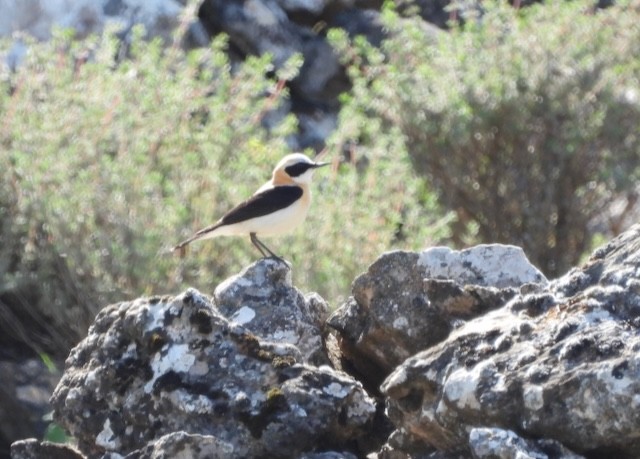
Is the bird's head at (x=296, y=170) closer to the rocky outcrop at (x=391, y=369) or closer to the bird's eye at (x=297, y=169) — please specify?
the bird's eye at (x=297, y=169)

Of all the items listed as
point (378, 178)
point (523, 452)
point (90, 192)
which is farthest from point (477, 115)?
point (523, 452)

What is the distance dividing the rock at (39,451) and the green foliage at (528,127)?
6.01 meters

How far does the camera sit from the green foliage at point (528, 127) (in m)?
9.48

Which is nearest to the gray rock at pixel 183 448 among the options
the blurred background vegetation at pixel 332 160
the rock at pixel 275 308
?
the rock at pixel 275 308

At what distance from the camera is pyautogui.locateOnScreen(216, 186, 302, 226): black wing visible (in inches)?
279

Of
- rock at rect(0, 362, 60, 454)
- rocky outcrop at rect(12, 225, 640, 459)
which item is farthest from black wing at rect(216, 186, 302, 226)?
rocky outcrop at rect(12, 225, 640, 459)

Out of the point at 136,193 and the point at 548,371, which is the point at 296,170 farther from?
the point at 548,371

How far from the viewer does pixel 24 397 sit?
8359mm

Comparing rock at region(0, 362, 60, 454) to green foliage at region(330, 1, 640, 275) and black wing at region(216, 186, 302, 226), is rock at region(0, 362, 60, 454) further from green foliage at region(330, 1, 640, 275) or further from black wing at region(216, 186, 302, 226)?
green foliage at region(330, 1, 640, 275)

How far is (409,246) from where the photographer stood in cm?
868

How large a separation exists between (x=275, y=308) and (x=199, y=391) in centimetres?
76

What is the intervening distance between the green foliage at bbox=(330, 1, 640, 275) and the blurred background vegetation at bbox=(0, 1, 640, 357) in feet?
0.04

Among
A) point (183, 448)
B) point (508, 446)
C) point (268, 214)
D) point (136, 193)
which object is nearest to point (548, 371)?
point (508, 446)

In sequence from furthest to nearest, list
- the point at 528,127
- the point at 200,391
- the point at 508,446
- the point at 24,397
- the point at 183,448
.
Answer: the point at 528,127, the point at 24,397, the point at 200,391, the point at 183,448, the point at 508,446
